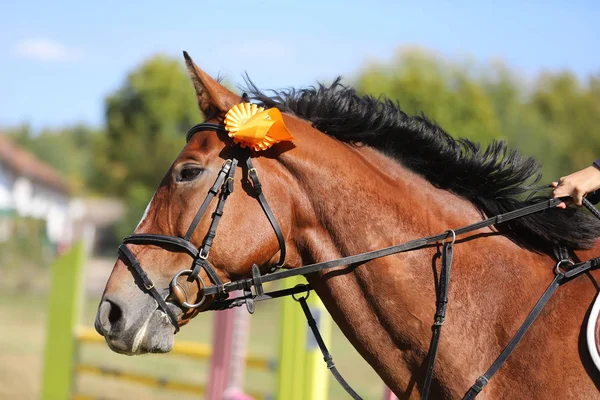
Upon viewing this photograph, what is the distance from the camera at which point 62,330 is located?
8.59 metres

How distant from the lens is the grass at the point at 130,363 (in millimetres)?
10891

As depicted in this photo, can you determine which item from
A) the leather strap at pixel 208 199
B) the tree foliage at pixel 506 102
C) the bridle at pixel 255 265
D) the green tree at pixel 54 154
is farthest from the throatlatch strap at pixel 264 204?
the green tree at pixel 54 154

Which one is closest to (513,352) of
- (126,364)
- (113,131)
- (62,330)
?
(62,330)

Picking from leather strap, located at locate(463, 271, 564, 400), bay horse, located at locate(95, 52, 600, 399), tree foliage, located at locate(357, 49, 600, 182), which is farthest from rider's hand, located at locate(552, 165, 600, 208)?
tree foliage, located at locate(357, 49, 600, 182)

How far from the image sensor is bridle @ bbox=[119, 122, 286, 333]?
2.92 meters

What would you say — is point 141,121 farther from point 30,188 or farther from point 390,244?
point 390,244

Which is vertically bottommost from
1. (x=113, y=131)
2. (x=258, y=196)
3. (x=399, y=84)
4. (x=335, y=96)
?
(x=258, y=196)

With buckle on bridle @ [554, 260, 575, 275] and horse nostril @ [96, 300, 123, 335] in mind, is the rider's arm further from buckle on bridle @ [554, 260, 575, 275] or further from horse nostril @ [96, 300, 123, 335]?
horse nostril @ [96, 300, 123, 335]

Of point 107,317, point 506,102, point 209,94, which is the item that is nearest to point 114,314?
point 107,317

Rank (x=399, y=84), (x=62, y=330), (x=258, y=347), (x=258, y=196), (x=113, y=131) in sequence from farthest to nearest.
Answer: (x=113, y=131) < (x=399, y=84) < (x=258, y=347) < (x=62, y=330) < (x=258, y=196)

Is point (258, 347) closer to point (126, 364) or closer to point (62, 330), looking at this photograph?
point (126, 364)

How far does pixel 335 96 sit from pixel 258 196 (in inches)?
26.3

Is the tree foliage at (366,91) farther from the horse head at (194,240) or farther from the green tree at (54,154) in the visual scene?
the horse head at (194,240)

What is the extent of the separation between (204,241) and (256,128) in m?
0.52
